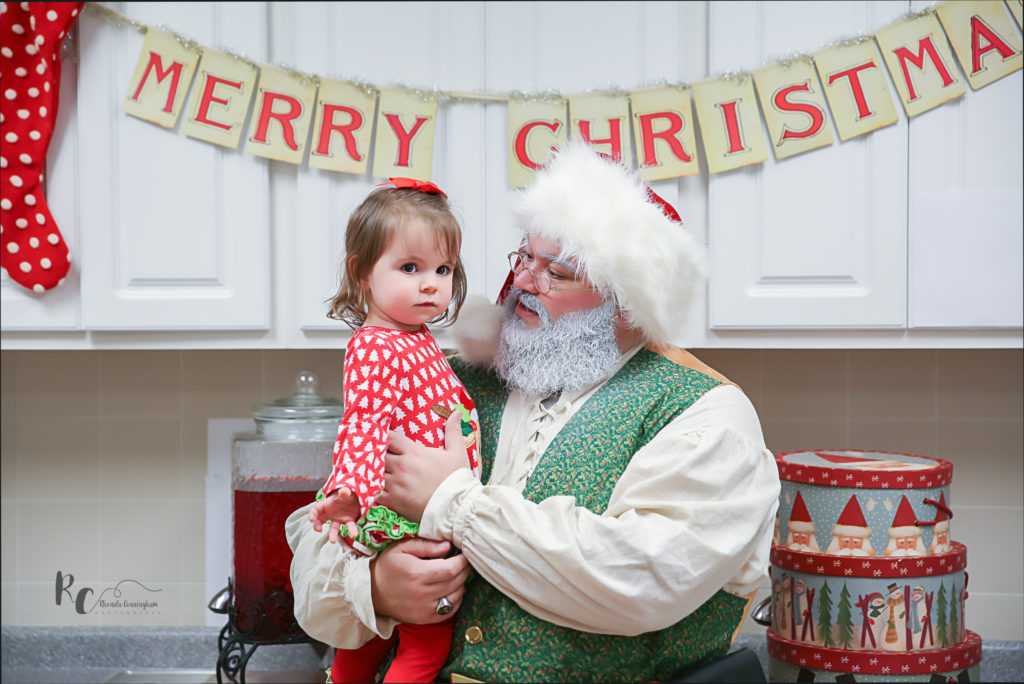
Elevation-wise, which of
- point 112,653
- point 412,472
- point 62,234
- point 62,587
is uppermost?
point 62,234

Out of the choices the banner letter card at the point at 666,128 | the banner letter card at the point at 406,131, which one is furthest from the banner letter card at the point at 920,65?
the banner letter card at the point at 406,131

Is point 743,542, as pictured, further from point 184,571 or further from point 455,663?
point 184,571

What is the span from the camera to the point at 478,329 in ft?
4.29

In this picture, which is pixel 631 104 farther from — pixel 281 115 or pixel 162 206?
pixel 162 206

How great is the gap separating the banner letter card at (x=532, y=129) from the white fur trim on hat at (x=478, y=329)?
327mm

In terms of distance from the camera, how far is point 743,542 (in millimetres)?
1052

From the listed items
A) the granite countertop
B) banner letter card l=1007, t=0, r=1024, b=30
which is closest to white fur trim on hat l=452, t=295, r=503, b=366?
the granite countertop

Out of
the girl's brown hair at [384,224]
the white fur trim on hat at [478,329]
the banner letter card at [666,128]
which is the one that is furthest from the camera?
the banner letter card at [666,128]

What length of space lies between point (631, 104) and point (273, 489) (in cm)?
95

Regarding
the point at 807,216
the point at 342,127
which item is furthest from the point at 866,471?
the point at 342,127

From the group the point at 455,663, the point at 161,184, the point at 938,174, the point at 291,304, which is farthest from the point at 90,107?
the point at 938,174

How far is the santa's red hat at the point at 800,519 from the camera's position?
1.48 meters

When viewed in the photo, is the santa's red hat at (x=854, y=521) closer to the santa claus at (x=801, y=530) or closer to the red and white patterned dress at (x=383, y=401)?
the santa claus at (x=801, y=530)

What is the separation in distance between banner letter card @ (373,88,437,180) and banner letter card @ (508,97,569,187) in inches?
5.6
